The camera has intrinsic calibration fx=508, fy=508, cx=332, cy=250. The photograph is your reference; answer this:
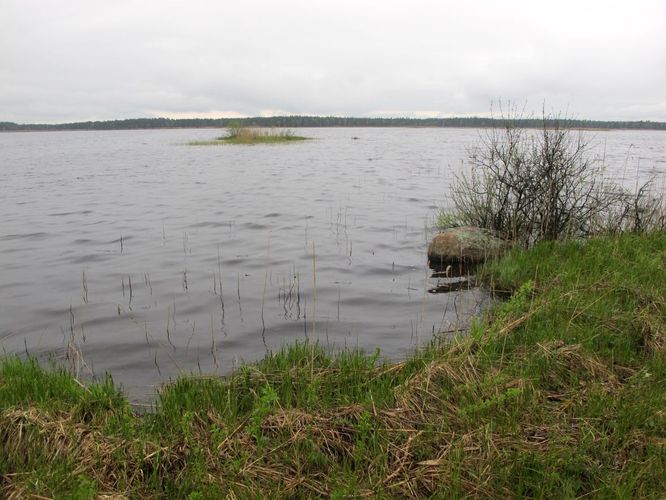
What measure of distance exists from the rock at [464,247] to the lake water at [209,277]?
49cm

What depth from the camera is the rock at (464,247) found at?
9.83 m

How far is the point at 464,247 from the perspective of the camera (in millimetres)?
9953

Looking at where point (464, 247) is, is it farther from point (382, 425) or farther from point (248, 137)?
point (248, 137)

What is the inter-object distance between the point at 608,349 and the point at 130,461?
14.3ft

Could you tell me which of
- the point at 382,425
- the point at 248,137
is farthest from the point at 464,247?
the point at 248,137

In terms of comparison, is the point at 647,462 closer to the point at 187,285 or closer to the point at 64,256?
the point at 187,285

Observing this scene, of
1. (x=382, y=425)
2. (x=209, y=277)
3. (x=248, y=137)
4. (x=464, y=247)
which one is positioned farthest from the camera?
(x=248, y=137)

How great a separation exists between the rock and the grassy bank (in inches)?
173

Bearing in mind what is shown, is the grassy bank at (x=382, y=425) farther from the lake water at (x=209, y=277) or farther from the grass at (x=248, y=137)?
the grass at (x=248, y=137)

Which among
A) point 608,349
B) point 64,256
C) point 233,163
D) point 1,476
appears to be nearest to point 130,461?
point 1,476

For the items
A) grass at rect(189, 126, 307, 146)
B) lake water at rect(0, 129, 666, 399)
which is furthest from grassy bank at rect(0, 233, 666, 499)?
grass at rect(189, 126, 307, 146)

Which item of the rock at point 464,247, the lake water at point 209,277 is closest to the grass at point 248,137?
the lake water at point 209,277

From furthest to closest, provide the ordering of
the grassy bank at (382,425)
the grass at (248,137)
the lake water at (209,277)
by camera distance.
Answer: the grass at (248,137)
the lake water at (209,277)
the grassy bank at (382,425)

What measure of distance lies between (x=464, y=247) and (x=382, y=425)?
659cm
